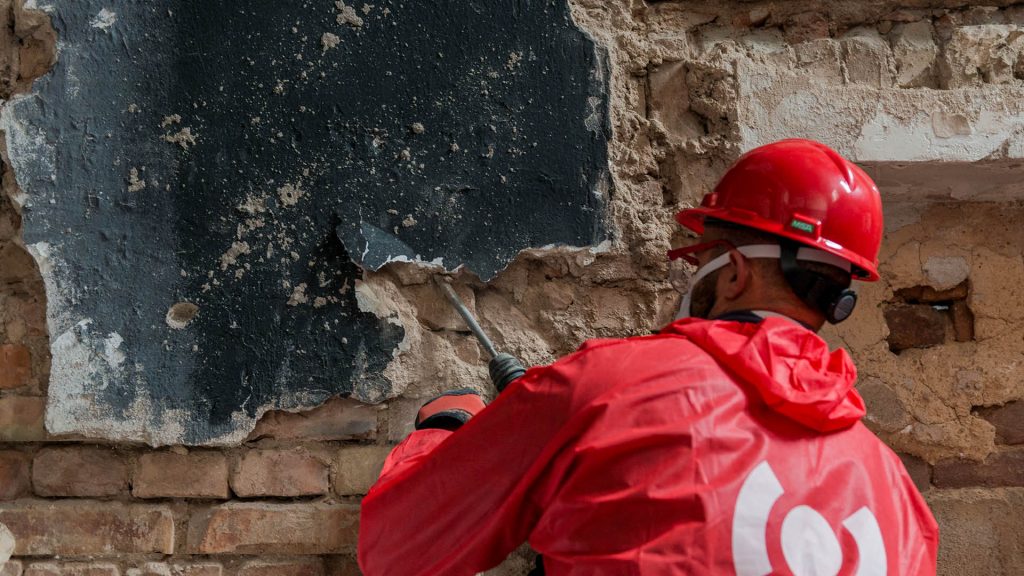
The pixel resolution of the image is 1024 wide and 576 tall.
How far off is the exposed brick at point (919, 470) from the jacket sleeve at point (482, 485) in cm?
99

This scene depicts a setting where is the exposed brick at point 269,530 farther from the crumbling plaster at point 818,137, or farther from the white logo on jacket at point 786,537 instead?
the white logo on jacket at point 786,537

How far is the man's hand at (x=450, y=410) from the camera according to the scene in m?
1.40

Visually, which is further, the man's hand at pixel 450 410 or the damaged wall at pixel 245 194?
the damaged wall at pixel 245 194

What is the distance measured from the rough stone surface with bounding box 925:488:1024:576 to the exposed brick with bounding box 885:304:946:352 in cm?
31

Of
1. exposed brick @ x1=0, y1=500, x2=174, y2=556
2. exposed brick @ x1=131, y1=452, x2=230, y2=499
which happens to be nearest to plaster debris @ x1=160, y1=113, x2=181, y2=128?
exposed brick @ x1=131, y1=452, x2=230, y2=499

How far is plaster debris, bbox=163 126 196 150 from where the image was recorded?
157cm

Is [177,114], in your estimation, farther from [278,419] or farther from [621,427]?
[621,427]

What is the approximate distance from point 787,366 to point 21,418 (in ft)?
4.53

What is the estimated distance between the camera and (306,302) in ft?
5.17

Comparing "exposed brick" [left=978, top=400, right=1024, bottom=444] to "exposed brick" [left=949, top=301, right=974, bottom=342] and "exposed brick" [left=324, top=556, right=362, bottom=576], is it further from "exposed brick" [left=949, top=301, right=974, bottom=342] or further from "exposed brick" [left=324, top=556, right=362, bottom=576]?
"exposed brick" [left=324, top=556, right=362, bottom=576]

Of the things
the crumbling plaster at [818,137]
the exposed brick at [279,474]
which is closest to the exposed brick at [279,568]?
the exposed brick at [279,474]

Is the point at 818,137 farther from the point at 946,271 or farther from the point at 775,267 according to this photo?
the point at 775,267

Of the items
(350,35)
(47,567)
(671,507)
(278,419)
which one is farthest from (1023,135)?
(47,567)

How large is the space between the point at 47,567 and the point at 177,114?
0.88m
